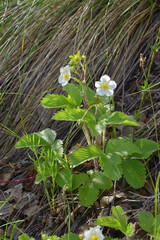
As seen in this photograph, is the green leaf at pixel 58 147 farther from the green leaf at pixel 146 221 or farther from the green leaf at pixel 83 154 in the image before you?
the green leaf at pixel 146 221

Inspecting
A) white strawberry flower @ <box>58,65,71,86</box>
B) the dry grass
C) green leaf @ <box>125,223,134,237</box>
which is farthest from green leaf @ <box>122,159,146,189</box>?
the dry grass

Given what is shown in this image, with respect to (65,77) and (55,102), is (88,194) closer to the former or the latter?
(55,102)

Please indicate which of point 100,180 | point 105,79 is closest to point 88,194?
point 100,180

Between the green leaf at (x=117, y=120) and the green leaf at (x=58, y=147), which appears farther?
the green leaf at (x=58, y=147)

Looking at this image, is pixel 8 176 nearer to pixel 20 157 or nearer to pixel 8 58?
pixel 20 157

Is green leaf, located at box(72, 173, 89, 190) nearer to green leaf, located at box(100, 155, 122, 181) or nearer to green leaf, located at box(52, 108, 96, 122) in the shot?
green leaf, located at box(100, 155, 122, 181)

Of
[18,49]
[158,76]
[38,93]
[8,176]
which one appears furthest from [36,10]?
[8,176]

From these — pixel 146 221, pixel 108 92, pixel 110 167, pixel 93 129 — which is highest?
pixel 108 92

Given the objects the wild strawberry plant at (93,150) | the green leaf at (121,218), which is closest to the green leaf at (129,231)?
the green leaf at (121,218)
